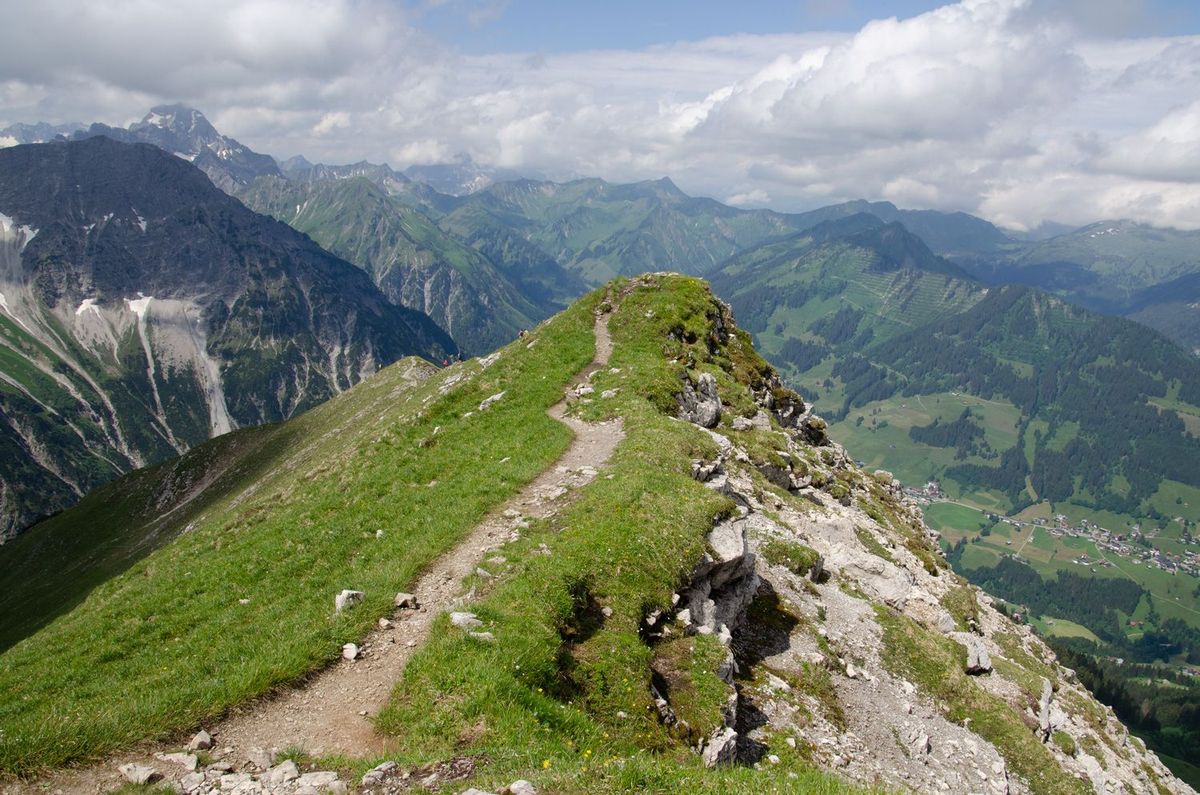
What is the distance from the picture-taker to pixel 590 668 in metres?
15.9

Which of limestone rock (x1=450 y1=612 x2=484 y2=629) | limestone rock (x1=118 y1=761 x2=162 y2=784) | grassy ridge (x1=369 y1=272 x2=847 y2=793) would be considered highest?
limestone rock (x1=118 y1=761 x2=162 y2=784)

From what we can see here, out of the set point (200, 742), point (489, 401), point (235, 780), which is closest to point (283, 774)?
point (235, 780)

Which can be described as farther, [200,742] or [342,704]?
[342,704]

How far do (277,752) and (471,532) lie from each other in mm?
10317

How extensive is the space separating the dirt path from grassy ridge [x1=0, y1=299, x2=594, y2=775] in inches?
16.6

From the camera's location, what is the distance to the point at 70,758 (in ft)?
40.1

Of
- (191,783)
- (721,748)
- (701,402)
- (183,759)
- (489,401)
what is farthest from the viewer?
(701,402)

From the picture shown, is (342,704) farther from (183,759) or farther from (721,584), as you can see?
(721,584)

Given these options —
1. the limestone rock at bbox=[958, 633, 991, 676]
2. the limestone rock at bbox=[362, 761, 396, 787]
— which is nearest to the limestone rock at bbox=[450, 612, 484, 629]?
the limestone rock at bbox=[362, 761, 396, 787]

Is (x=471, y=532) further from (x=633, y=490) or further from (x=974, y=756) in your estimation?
(x=974, y=756)

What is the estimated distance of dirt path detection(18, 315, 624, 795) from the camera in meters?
12.6

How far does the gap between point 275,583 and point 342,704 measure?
896 cm

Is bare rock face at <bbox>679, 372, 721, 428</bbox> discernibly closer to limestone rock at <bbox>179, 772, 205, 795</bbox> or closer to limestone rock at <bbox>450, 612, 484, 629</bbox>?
limestone rock at <bbox>450, 612, 484, 629</bbox>

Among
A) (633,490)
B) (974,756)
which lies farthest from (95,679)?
(974,756)
